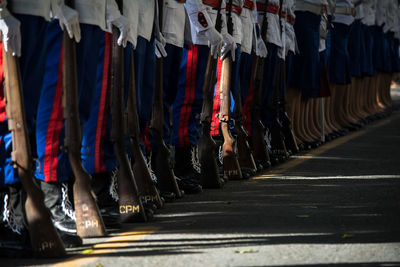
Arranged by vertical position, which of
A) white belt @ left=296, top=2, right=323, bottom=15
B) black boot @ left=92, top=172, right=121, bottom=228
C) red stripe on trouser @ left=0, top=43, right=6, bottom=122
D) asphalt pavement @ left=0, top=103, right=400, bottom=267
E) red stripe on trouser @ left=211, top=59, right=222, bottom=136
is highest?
white belt @ left=296, top=2, right=323, bottom=15

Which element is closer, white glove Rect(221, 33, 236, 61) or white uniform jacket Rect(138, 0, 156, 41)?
white uniform jacket Rect(138, 0, 156, 41)

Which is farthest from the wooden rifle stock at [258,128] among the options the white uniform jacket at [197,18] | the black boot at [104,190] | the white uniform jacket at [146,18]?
the black boot at [104,190]

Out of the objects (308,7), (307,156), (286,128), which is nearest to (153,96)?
(307,156)

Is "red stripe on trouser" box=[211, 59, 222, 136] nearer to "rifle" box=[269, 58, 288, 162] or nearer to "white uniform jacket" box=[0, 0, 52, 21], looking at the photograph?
"rifle" box=[269, 58, 288, 162]

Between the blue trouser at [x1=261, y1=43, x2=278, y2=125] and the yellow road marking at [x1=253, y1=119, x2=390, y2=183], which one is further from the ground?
the blue trouser at [x1=261, y1=43, x2=278, y2=125]

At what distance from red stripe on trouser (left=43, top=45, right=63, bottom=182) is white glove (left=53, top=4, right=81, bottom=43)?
1.30ft

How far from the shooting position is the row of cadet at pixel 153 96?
4754mm

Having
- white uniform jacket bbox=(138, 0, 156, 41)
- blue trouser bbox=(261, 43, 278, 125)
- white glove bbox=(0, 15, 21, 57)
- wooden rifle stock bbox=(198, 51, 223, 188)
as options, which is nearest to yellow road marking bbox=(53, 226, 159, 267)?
white glove bbox=(0, 15, 21, 57)

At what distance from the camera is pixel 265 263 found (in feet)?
13.6

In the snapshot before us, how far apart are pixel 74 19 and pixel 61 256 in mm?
1179

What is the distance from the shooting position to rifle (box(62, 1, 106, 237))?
4.78 m

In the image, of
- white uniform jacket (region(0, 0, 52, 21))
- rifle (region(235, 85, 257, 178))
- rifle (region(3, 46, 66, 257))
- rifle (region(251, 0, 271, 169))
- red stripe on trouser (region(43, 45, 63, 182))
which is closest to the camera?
rifle (region(3, 46, 66, 257))

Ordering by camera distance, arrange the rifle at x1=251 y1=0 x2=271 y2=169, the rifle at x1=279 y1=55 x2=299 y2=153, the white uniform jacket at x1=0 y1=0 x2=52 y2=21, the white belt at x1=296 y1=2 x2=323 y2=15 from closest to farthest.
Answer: the white uniform jacket at x1=0 y1=0 x2=52 y2=21
the rifle at x1=251 y1=0 x2=271 y2=169
the rifle at x1=279 y1=55 x2=299 y2=153
the white belt at x1=296 y1=2 x2=323 y2=15

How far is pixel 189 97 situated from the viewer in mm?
7395
